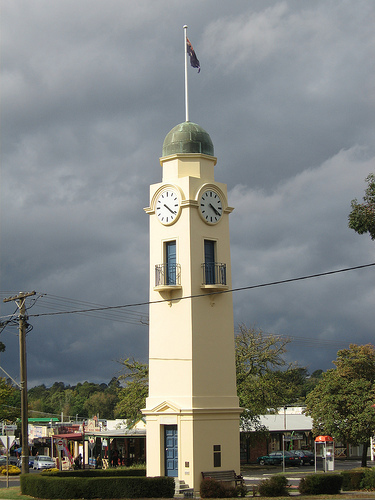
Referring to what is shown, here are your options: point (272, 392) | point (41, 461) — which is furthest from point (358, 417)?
point (41, 461)

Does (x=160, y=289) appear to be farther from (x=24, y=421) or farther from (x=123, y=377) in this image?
(x=123, y=377)

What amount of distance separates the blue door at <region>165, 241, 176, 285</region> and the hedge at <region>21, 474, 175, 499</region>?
33.0 ft

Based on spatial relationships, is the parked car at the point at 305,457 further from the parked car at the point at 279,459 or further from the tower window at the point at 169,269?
the tower window at the point at 169,269

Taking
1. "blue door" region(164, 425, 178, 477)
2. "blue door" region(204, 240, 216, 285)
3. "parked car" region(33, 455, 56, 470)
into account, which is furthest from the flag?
"parked car" region(33, 455, 56, 470)

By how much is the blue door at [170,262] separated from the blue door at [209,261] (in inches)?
65.0

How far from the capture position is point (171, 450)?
34.2m

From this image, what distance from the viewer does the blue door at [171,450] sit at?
3397 cm

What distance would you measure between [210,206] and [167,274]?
428 centimetres

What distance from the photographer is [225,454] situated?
34.3 m

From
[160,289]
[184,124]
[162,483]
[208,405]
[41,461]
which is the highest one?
[184,124]

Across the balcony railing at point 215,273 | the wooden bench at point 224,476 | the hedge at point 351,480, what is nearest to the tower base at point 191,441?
the wooden bench at point 224,476

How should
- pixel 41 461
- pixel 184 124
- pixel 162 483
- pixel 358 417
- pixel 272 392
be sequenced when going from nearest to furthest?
pixel 162 483, pixel 184 124, pixel 358 417, pixel 272 392, pixel 41 461

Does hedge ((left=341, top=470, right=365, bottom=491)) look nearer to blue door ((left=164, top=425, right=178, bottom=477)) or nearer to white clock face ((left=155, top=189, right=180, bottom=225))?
blue door ((left=164, top=425, right=178, bottom=477))

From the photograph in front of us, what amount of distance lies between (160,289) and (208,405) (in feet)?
20.5
